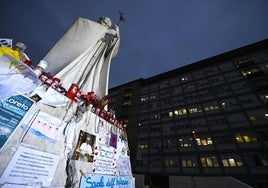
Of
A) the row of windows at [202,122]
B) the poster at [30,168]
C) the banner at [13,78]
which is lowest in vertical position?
the poster at [30,168]

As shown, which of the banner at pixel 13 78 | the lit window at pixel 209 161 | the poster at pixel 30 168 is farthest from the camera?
the lit window at pixel 209 161

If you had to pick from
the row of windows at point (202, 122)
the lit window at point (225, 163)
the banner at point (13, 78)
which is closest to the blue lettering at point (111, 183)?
the banner at point (13, 78)

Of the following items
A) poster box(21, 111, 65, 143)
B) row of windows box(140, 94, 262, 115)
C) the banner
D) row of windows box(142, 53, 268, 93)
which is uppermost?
row of windows box(142, 53, 268, 93)

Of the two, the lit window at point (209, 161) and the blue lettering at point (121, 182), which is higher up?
the lit window at point (209, 161)

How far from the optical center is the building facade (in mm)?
19750

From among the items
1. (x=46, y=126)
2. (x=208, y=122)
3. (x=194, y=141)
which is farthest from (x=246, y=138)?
(x=46, y=126)

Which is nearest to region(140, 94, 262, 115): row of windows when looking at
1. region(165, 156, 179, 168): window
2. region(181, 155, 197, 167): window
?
region(181, 155, 197, 167): window

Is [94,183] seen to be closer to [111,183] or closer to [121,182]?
[111,183]

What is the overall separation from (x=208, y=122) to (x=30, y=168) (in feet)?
89.7

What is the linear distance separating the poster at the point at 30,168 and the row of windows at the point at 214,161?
24.1 meters

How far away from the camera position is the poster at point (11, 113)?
2646 mm

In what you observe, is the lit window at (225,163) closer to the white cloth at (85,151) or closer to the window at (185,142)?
the window at (185,142)

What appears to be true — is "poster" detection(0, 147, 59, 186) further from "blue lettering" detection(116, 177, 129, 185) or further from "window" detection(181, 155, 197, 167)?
"window" detection(181, 155, 197, 167)

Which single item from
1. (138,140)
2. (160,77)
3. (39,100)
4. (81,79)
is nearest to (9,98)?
(39,100)
